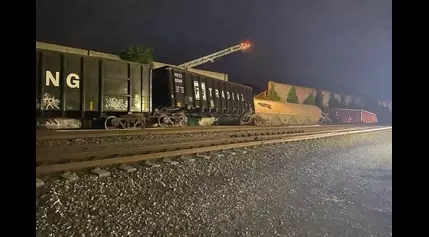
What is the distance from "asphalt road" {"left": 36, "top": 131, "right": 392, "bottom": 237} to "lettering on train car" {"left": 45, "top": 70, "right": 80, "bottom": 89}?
1.68ft

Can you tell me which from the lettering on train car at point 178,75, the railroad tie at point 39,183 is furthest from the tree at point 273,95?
the railroad tie at point 39,183

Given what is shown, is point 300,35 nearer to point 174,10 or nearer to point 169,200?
point 174,10

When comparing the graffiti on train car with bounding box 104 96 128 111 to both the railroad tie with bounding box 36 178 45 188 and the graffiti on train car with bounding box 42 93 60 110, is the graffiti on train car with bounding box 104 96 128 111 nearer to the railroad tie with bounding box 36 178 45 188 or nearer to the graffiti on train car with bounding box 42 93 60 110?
the graffiti on train car with bounding box 42 93 60 110

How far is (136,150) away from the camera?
1.72 m

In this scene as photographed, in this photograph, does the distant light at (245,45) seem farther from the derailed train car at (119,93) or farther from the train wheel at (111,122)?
the train wheel at (111,122)

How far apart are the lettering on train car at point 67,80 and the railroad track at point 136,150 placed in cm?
36

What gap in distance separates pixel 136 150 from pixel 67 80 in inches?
24.0

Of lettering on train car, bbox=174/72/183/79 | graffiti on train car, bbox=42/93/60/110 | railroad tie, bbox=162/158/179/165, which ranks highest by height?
lettering on train car, bbox=174/72/183/79

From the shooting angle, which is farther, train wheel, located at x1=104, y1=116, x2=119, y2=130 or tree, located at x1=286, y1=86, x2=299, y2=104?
train wheel, located at x1=104, y1=116, x2=119, y2=130

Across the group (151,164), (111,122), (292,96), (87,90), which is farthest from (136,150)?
(292,96)

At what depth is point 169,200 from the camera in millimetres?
1183

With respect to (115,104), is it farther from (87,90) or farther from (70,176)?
(70,176)

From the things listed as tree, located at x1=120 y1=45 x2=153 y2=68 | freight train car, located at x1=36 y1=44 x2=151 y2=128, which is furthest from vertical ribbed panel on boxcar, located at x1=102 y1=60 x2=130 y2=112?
tree, located at x1=120 y1=45 x2=153 y2=68

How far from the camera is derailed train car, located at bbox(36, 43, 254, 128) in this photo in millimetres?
1464
